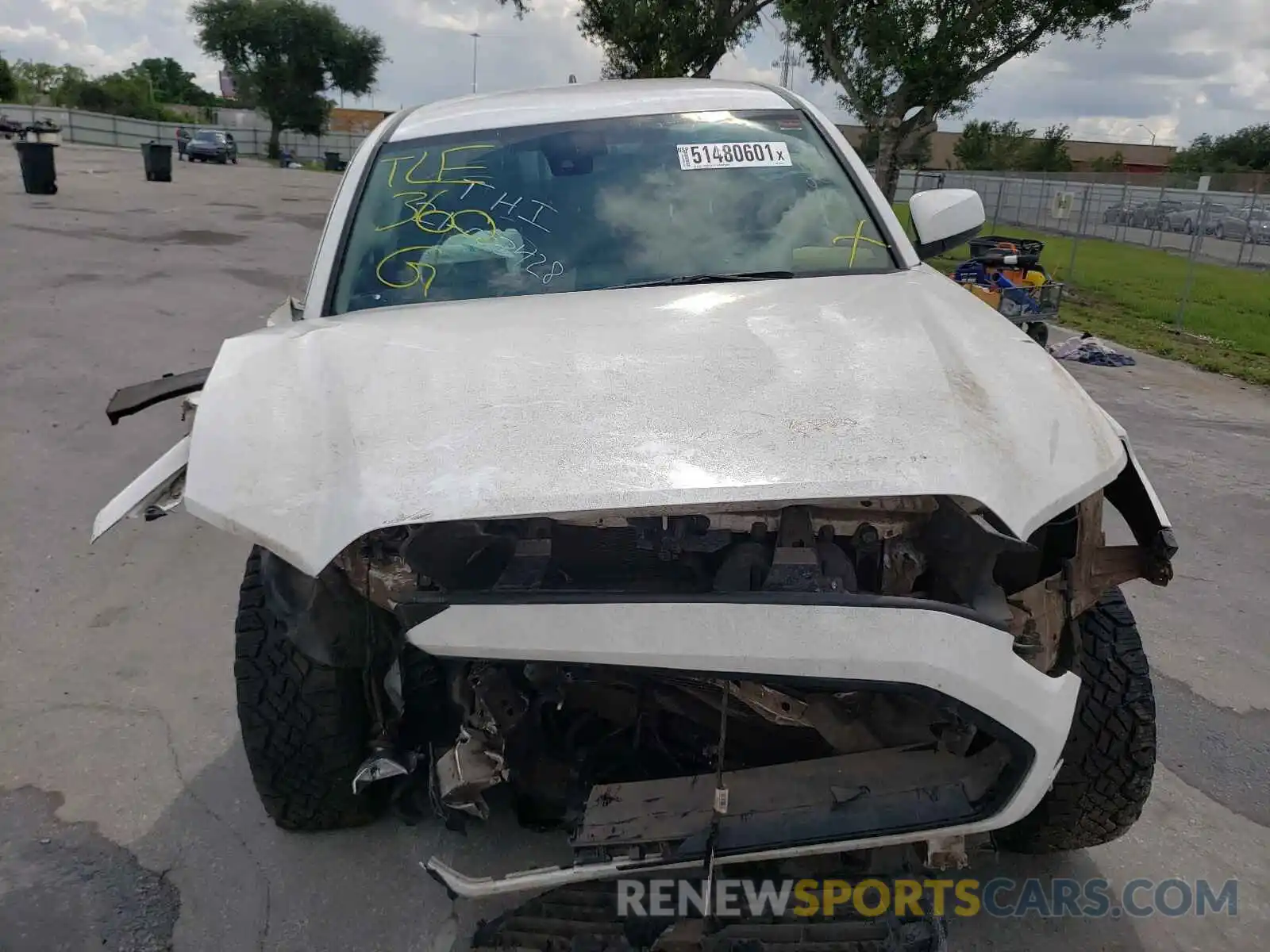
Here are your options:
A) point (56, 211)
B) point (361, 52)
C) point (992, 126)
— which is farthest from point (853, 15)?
point (361, 52)

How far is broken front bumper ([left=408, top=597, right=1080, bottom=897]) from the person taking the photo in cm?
166

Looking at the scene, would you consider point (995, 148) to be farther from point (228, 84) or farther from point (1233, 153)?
point (228, 84)

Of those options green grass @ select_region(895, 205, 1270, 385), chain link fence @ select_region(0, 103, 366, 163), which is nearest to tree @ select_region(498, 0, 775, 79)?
green grass @ select_region(895, 205, 1270, 385)

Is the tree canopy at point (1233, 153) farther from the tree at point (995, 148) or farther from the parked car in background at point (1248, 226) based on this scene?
the parked car in background at point (1248, 226)

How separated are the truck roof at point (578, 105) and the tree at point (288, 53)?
54.6m

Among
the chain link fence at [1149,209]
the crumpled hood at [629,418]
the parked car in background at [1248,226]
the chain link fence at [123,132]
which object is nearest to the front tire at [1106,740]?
the crumpled hood at [629,418]

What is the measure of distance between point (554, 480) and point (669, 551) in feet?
1.00

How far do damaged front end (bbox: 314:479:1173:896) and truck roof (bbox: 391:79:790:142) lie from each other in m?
1.92

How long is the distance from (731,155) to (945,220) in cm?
76

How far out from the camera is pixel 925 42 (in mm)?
16359

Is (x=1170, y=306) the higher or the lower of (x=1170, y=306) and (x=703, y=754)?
the lower

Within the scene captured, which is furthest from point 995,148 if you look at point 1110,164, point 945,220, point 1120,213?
point 945,220

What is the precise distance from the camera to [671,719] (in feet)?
7.11

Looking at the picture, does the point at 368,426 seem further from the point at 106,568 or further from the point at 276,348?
the point at 106,568
